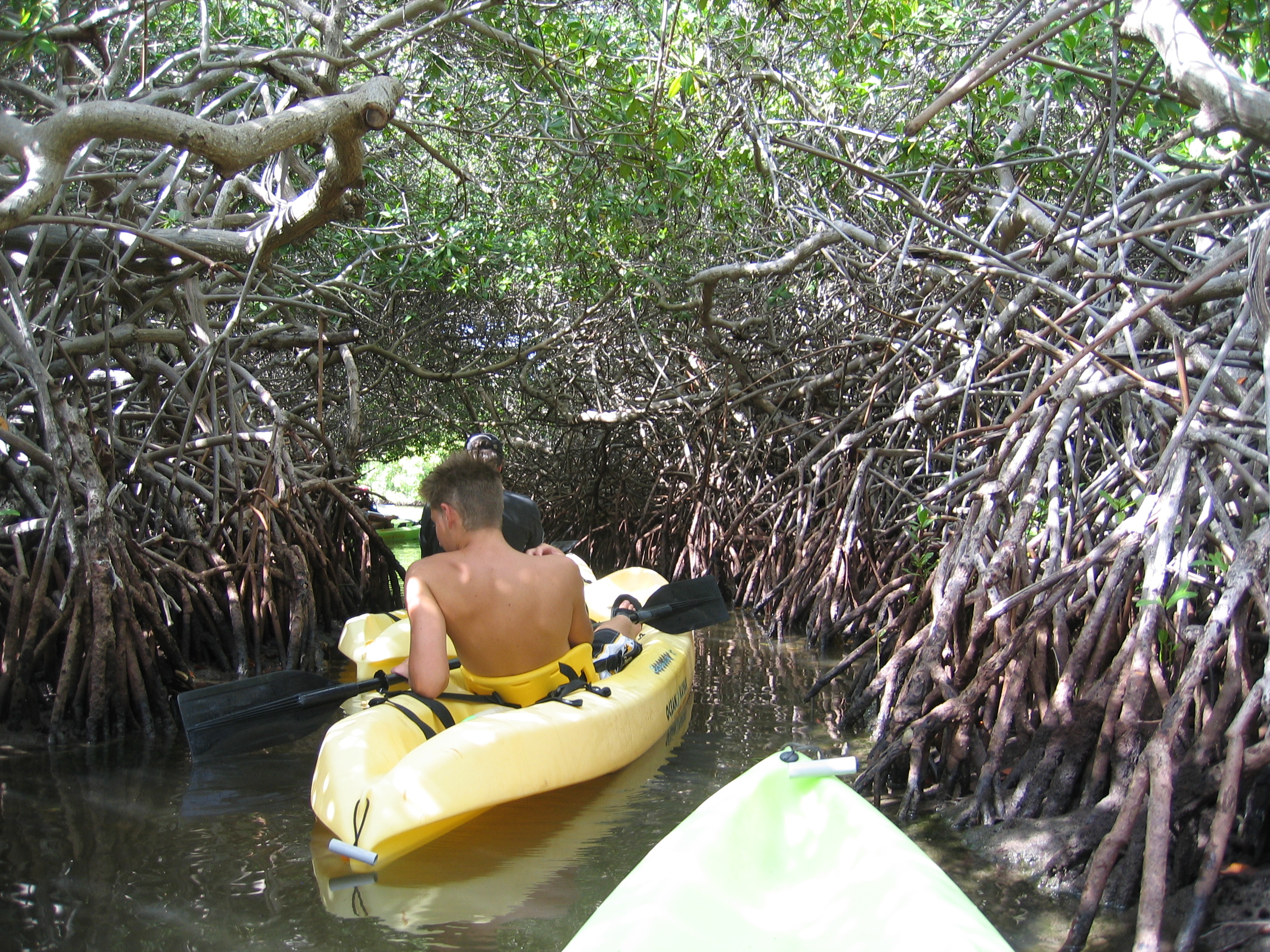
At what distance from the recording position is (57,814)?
10.7 feet

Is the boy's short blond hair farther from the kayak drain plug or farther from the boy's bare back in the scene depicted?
the kayak drain plug

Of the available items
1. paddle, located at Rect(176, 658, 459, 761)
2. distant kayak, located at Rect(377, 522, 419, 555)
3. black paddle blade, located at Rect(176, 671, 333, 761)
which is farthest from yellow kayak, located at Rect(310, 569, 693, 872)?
distant kayak, located at Rect(377, 522, 419, 555)

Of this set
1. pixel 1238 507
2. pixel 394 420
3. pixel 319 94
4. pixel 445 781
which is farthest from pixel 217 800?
pixel 394 420

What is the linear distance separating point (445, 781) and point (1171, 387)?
2.56 m

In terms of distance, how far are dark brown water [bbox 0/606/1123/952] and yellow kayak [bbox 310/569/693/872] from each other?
124 mm

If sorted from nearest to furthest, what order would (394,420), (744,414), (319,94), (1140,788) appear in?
(1140,788), (319,94), (744,414), (394,420)

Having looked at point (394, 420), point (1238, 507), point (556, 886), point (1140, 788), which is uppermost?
point (394, 420)

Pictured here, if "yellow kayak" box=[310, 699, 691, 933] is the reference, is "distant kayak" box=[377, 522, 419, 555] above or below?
above

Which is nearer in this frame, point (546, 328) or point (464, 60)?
point (464, 60)

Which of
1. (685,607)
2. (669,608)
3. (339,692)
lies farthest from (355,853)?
(685,607)

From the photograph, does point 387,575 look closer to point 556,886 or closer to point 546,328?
point 546,328

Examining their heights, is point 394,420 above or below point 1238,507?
above

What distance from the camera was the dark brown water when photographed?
2.38 meters

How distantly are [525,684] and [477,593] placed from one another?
0.43 meters
